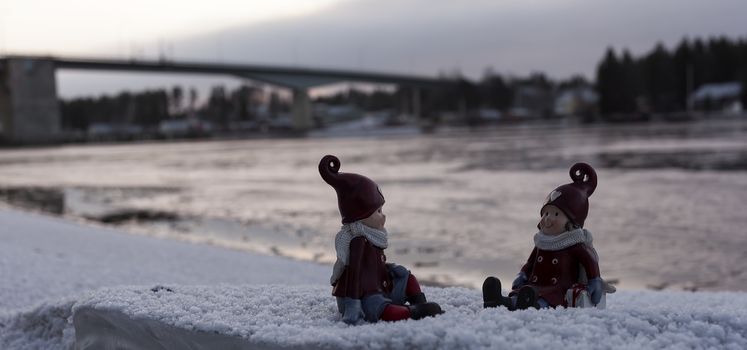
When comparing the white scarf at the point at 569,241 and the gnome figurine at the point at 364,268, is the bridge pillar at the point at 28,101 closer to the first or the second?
the gnome figurine at the point at 364,268

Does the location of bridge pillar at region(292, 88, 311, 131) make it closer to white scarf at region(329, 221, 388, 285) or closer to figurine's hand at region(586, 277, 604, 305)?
white scarf at region(329, 221, 388, 285)

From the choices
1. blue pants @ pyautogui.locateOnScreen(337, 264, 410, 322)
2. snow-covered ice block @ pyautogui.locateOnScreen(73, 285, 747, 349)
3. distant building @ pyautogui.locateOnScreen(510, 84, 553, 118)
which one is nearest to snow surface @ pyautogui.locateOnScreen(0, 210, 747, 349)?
snow-covered ice block @ pyautogui.locateOnScreen(73, 285, 747, 349)

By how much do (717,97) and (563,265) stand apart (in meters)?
126

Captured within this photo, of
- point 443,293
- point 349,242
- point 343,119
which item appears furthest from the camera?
point 343,119

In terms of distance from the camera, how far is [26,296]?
6246 millimetres

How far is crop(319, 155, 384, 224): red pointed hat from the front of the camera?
3.21m

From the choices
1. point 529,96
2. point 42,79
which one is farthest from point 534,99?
point 42,79

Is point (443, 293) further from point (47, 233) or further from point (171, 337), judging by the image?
point (47, 233)

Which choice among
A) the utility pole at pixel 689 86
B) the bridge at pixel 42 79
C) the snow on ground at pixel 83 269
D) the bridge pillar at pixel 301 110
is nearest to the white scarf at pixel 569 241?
the snow on ground at pixel 83 269

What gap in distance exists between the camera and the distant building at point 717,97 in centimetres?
11263

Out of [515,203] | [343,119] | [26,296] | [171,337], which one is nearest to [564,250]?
[171,337]

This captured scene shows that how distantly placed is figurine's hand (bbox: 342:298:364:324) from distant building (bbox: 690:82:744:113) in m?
119

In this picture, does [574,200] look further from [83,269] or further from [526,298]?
[83,269]

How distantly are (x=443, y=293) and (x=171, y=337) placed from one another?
4.57ft
